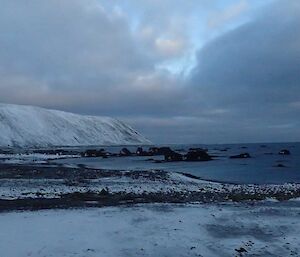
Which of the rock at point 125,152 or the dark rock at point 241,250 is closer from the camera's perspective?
the dark rock at point 241,250

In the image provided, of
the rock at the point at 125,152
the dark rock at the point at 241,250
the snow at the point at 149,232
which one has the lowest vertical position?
the dark rock at the point at 241,250

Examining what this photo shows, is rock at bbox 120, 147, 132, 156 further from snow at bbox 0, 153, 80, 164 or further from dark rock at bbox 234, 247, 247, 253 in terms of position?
dark rock at bbox 234, 247, 247, 253

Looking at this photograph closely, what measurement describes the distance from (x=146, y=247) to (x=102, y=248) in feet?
3.87

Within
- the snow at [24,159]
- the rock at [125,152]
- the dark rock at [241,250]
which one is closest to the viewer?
the dark rock at [241,250]

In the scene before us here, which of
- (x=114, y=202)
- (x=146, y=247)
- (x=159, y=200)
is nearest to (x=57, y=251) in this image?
(x=146, y=247)

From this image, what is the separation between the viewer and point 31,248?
1156 centimetres

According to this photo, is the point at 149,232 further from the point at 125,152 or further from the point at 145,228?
the point at 125,152

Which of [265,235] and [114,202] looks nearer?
[265,235]

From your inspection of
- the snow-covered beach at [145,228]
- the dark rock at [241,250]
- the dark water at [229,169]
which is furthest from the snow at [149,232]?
the dark water at [229,169]

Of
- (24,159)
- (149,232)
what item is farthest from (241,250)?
(24,159)

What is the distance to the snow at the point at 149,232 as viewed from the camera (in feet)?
38.5

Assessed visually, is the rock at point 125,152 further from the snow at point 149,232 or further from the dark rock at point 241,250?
the dark rock at point 241,250

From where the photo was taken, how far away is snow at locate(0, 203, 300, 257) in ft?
38.5

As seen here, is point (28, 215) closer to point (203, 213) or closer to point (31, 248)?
point (31, 248)
